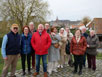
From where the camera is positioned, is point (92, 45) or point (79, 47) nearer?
point (79, 47)

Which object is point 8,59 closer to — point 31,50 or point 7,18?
point 31,50

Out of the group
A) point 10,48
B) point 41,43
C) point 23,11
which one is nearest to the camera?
point 10,48

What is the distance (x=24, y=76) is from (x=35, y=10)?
19.0 metres

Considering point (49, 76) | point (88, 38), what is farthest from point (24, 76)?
point (88, 38)

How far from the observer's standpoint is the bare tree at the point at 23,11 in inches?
827

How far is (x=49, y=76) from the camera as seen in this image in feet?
17.6

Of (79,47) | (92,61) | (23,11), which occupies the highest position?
(23,11)

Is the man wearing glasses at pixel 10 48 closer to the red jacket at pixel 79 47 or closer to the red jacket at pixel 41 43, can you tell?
the red jacket at pixel 41 43

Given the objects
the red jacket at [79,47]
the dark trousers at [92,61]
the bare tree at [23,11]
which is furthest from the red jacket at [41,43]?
the bare tree at [23,11]

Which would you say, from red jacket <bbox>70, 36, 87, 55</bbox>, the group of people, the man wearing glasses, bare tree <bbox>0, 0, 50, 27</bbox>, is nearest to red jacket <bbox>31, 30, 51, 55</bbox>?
the group of people

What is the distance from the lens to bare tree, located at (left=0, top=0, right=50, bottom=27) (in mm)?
21016

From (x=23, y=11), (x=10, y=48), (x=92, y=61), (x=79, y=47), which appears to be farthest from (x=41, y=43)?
(x=23, y=11)

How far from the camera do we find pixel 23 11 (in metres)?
21.7

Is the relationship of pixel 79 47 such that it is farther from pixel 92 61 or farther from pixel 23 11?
pixel 23 11
